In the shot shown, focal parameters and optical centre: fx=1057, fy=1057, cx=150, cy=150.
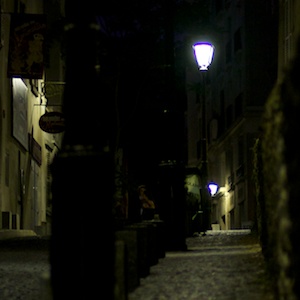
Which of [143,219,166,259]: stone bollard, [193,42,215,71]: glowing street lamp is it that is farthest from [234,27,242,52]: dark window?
[143,219,166,259]: stone bollard

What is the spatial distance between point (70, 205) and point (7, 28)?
1088 inches

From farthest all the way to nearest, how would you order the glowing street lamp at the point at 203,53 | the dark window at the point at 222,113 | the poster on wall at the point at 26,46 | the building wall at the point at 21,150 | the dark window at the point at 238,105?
the dark window at the point at 222,113
the dark window at the point at 238,105
the building wall at the point at 21,150
the poster on wall at the point at 26,46
the glowing street lamp at the point at 203,53

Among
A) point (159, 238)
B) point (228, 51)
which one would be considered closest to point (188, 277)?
point (159, 238)

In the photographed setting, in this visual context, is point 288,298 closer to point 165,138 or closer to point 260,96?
point 165,138

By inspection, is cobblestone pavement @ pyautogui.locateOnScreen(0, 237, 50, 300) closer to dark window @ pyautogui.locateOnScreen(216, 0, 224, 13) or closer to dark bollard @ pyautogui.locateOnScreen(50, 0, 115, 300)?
dark bollard @ pyautogui.locateOnScreen(50, 0, 115, 300)

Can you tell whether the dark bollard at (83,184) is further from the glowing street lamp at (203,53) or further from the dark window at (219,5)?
the dark window at (219,5)

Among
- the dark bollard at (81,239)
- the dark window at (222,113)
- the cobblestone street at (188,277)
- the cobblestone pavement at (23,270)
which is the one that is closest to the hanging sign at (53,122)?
the cobblestone pavement at (23,270)

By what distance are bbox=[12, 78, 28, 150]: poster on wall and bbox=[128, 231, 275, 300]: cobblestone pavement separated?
1813 centimetres

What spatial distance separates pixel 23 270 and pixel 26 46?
15.9m

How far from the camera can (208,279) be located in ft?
36.2

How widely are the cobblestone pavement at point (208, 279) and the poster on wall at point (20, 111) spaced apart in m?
18.1

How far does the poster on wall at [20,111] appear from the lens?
108ft

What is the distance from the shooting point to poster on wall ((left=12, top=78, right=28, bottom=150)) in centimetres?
3303

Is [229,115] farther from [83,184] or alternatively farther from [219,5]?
[83,184]
